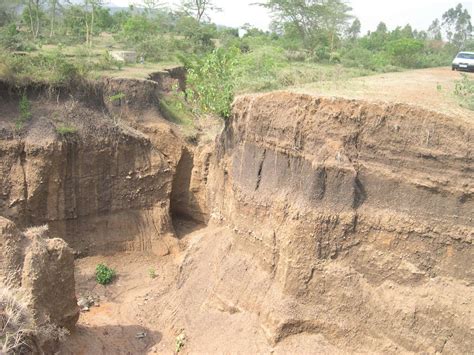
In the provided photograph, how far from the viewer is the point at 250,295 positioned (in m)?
11.5

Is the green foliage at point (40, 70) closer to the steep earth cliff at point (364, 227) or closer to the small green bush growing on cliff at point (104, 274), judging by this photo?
the small green bush growing on cliff at point (104, 274)

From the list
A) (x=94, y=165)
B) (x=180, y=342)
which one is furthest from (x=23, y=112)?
(x=180, y=342)

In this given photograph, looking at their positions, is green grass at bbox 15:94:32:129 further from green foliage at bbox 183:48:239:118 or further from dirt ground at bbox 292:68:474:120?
dirt ground at bbox 292:68:474:120

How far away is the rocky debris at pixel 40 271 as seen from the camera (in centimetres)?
964

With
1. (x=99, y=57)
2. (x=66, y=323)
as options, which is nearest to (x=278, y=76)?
(x=66, y=323)

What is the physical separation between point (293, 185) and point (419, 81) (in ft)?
21.8

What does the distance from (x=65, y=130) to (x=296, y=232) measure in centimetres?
851

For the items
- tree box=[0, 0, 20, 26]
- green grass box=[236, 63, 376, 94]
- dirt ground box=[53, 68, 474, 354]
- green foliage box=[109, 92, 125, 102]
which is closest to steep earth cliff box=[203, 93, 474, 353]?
dirt ground box=[53, 68, 474, 354]

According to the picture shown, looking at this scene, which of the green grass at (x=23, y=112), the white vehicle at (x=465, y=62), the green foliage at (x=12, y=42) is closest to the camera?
the green grass at (x=23, y=112)

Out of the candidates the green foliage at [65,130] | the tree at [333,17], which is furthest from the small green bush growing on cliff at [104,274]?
the tree at [333,17]

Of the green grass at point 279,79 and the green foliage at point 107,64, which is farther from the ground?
the green grass at point 279,79

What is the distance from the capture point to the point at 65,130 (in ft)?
50.1

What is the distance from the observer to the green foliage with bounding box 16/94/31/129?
15.1 m

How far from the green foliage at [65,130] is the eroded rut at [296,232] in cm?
19
